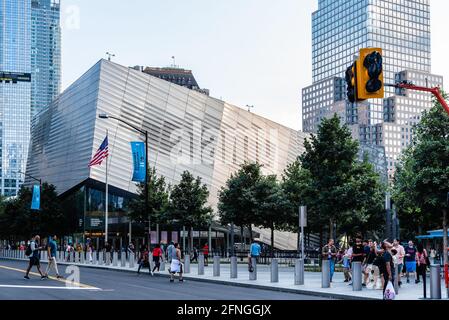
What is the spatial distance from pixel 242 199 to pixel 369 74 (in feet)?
147

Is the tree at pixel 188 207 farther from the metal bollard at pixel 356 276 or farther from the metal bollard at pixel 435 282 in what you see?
the metal bollard at pixel 435 282

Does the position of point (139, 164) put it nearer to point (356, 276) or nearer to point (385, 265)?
point (356, 276)

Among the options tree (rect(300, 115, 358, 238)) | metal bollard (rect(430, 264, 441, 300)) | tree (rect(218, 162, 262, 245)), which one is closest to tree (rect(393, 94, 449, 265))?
tree (rect(300, 115, 358, 238))

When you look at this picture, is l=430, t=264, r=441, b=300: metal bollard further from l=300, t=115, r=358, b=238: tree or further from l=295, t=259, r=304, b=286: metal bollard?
l=300, t=115, r=358, b=238: tree

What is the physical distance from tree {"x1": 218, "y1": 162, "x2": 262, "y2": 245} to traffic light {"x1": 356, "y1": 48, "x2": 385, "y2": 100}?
145ft

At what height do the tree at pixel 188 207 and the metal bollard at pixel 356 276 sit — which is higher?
the tree at pixel 188 207

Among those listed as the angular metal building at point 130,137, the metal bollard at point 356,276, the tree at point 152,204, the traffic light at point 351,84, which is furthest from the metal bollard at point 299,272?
the angular metal building at point 130,137

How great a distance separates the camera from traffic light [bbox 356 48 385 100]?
1285 cm

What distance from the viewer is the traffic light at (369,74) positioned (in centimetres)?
1285

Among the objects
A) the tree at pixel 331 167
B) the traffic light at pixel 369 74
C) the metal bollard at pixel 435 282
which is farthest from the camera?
the tree at pixel 331 167

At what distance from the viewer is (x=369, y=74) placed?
13.0 metres

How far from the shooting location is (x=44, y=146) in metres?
104

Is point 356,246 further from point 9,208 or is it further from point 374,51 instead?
point 9,208

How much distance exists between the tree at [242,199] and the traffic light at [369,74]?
1737 inches
